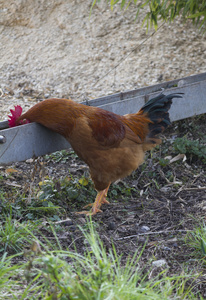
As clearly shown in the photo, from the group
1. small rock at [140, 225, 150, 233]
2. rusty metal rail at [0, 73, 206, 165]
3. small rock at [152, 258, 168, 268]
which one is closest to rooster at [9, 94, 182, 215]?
rusty metal rail at [0, 73, 206, 165]

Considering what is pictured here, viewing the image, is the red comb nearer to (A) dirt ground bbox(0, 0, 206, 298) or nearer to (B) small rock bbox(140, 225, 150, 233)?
(A) dirt ground bbox(0, 0, 206, 298)

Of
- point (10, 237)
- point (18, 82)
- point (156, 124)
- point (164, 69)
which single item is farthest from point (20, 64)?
point (10, 237)

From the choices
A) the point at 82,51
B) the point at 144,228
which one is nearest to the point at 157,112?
the point at 144,228

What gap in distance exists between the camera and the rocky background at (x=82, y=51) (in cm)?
719

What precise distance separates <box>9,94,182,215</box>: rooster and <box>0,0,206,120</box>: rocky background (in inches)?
107

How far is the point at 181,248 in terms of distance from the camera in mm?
3205

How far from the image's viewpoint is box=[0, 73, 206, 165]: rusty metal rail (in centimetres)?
362

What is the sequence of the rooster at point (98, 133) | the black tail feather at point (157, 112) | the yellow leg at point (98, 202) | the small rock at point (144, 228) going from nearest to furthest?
the small rock at point (144, 228), the rooster at point (98, 133), the yellow leg at point (98, 202), the black tail feather at point (157, 112)

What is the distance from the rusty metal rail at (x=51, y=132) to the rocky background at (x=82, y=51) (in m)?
2.05

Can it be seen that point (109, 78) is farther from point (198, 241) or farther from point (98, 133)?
point (198, 241)

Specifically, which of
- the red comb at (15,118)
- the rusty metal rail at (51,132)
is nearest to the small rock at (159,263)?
the rusty metal rail at (51,132)

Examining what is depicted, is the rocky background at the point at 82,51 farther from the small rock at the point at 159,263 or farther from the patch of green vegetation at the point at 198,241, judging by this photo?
the small rock at the point at 159,263

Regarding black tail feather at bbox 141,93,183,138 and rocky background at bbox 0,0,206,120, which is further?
rocky background at bbox 0,0,206,120

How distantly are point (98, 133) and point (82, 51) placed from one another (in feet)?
14.8
